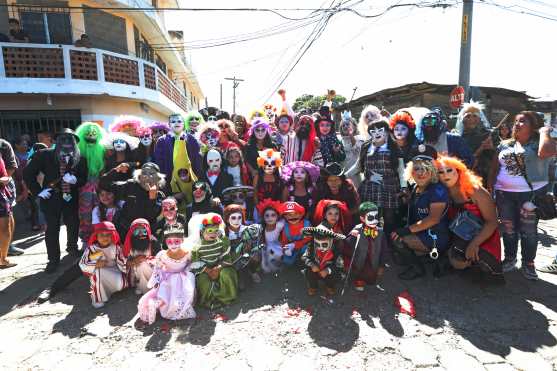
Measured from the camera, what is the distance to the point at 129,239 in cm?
348

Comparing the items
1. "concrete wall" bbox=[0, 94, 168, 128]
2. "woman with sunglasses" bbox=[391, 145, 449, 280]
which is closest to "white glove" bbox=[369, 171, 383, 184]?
"woman with sunglasses" bbox=[391, 145, 449, 280]

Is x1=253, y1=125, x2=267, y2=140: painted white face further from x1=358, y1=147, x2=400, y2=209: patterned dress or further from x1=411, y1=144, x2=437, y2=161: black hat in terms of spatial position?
x1=411, y1=144, x2=437, y2=161: black hat

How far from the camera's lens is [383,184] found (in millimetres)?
4086

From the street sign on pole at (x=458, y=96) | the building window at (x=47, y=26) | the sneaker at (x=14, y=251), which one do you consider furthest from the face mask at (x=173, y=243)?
the building window at (x=47, y=26)

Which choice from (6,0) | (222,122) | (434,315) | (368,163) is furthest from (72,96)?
(434,315)

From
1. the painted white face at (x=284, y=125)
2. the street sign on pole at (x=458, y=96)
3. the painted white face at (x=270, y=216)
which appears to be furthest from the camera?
the street sign on pole at (x=458, y=96)

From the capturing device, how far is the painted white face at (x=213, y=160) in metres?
4.54

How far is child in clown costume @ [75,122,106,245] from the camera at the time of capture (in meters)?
4.41

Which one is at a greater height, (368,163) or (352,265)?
(368,163)

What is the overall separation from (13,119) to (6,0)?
Answer: 3.62 m

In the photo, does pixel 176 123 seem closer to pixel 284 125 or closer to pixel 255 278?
pixel 284 125

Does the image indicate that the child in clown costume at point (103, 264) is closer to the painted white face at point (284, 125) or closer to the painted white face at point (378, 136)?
the painted white face at point (284, 125)

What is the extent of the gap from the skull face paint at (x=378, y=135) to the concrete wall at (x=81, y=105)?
9.14 meters

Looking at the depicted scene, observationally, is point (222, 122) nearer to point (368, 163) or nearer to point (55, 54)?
point (368, 163)
